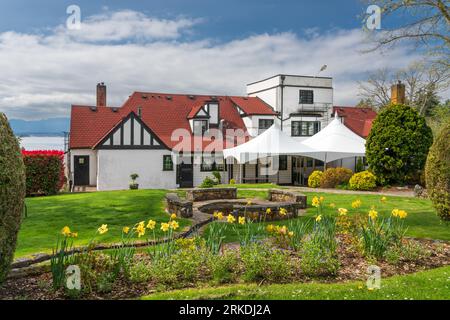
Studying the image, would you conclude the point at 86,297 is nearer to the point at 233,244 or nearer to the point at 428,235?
the point at 233,244

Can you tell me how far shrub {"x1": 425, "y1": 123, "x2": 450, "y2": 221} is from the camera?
9281mm

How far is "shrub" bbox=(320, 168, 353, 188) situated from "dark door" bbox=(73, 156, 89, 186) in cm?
1561

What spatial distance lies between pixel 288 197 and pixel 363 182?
825 cm

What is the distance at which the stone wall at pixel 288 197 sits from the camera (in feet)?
46.4

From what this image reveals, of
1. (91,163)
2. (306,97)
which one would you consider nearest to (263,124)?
(306,97)

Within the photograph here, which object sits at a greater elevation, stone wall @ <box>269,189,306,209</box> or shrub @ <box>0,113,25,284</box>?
shrub @ <box>0,113,25,284</box>

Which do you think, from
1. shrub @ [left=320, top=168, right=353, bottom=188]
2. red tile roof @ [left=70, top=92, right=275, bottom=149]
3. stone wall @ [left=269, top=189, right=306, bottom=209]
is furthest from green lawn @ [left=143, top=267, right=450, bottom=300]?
red tile roof @ [left=70, top=92, right=275, bottom=149]

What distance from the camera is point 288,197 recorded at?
49.8 feet

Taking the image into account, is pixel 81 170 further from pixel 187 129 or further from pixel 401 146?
pixel 401 146

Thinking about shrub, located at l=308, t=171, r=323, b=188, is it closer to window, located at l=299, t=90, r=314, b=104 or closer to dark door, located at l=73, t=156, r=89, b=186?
window, located at l=299, t=90, r=314, b=104

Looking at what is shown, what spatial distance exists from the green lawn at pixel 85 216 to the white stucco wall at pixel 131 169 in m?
12.1

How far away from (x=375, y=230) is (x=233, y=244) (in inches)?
109

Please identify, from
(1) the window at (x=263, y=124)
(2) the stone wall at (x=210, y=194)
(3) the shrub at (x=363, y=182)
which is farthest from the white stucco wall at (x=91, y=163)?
(3) the shrub at (x=363, y=182)

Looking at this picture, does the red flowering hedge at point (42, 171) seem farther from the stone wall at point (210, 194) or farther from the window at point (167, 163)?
the window at point (167, 163)
